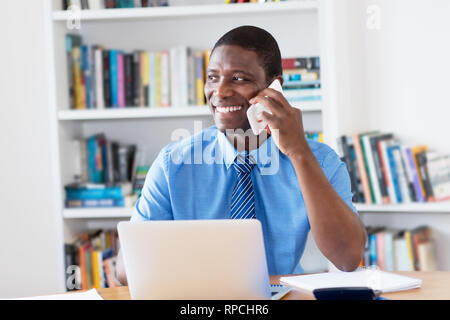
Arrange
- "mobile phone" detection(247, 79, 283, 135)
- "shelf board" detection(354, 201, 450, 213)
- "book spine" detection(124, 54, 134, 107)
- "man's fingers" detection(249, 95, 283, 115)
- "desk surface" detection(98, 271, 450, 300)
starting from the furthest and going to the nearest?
1. "book spine" detection(124, 54, 134, 107)
2. "shelf board" detection(354, 201, 450, 213)
3. "mobile phone" detection(247, 79, 283, 135)
4. "man's fingers" detection(249, 95, 283, 115)
5. "desk surface" detection(98, 271, 450, 300)

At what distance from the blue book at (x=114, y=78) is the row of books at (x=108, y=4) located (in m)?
0.20

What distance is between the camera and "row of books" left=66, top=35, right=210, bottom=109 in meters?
2.50

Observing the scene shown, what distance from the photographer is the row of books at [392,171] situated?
2.35m

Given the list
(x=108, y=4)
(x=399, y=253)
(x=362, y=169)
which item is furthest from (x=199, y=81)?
(x=399, y=253)

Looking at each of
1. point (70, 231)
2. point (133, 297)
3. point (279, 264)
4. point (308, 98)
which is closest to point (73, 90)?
point (70, 231)

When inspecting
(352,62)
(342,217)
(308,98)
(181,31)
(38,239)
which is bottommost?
(38,239)

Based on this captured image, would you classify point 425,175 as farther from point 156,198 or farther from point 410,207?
point 156,198

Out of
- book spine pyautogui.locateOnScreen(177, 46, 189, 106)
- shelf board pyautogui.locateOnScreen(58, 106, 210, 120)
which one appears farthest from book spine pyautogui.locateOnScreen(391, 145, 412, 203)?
book spine pyautogui.locateOnScreen(177, 46, 189, 106)

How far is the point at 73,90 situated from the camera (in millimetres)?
2570

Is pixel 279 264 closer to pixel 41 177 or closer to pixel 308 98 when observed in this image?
pixel 308 98

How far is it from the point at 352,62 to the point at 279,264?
1437 mm

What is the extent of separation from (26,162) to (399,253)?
1.65 m

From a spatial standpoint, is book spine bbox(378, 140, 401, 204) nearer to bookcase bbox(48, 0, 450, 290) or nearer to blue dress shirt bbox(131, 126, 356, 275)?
bookcase bbox(48, 0, 450, 290)

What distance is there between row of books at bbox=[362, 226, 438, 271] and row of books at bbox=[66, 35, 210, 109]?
958mm
